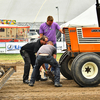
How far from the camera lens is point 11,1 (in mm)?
22703

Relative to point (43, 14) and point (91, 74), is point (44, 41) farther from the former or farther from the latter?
point (43, 14)

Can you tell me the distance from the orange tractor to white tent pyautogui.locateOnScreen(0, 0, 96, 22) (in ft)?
61.3

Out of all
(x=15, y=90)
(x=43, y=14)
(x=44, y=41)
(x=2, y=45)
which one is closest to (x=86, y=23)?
(x=2, y=45)

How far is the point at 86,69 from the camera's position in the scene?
5.47 m

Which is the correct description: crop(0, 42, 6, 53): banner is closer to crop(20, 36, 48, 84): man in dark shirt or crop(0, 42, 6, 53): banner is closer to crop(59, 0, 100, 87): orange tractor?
crop(20, 36, 48, 84): man in dark shirt

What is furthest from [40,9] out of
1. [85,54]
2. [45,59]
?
[85,54]

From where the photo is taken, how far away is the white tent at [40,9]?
78.3 ft

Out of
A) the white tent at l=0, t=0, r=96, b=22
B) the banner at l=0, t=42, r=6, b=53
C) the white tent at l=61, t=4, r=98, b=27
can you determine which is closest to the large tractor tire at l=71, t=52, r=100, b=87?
the white tent at l=61, t=4, r=98, b=27

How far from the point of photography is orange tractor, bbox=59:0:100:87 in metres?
5.33

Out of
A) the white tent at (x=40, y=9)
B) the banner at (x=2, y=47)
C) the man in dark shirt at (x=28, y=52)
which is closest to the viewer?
the man in dark shirt at (x=28, y=52)

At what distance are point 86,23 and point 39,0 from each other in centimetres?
1116

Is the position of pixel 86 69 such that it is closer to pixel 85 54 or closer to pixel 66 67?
pixel 85 54

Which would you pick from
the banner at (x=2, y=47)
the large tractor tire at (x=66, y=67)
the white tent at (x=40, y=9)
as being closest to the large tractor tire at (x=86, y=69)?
the large tractor tire at (x=66, y=67)

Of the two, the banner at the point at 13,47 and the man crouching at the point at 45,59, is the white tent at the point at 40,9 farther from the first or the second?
the man crouching at the point at 45,59
